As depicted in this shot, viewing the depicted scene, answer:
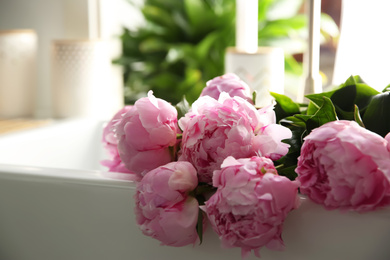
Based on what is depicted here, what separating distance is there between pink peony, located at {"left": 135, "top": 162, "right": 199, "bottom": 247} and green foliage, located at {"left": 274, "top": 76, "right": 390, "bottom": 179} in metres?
0.08

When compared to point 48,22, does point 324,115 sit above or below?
below

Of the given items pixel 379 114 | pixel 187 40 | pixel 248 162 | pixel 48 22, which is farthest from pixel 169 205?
pixel 187 40

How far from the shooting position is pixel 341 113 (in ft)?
1.49

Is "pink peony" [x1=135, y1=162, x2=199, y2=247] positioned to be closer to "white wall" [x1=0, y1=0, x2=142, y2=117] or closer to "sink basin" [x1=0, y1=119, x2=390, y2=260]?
"sink basin" [x1=0, y1=119, x2=390, y2=260]

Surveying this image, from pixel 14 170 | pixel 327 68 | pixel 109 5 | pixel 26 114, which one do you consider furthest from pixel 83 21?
pixel 327 68

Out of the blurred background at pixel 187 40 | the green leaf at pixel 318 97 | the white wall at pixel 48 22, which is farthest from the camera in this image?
the blurred background at pixel 187 40

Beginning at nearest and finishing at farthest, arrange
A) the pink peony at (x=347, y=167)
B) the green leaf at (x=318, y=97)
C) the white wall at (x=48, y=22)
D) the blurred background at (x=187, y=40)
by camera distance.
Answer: the pink peony at (x=347, y=167)
the green leaf at (x=318, y=97)
the white wall at (x=48, y=22)
the blurred background at (x=187, y=40)

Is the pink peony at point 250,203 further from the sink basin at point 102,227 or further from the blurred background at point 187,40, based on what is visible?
the blurred background at point 187,40

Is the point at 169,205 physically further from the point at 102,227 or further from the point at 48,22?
the point at 48,22

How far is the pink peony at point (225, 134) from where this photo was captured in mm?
411

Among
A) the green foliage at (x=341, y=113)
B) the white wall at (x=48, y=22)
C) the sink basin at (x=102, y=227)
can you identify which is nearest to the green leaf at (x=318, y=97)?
the green foliage at (x=341, y=113)

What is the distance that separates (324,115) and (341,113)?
0.04m

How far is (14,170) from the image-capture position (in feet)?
1.82

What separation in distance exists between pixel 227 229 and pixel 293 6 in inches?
85.1
